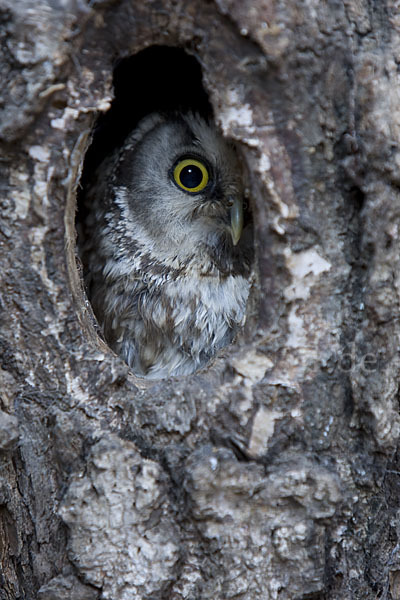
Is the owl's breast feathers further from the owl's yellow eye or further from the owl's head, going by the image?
the owl's yellow eye

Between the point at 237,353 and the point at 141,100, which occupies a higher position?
the point at 141,100

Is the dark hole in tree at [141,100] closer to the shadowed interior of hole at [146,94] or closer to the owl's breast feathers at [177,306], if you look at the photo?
the shadowed interior of hole at [146,94]

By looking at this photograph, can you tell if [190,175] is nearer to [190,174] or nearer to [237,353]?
[190,174]

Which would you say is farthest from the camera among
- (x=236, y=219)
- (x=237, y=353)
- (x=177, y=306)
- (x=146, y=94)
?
(x=146, y=94)

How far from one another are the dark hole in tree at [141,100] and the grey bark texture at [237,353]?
0.65 metres

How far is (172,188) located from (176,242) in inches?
7.9

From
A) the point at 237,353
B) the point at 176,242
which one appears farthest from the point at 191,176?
the point at 237,353

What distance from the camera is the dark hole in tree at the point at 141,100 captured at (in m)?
2.02

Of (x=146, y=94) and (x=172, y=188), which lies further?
(x=146, y=94)

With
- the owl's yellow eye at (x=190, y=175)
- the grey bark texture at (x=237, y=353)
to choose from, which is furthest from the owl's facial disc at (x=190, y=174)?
the grey bark texture at (x=237, y=353)

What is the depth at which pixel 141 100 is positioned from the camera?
Result: 222 centimetres

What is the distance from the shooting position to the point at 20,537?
56.5 inches

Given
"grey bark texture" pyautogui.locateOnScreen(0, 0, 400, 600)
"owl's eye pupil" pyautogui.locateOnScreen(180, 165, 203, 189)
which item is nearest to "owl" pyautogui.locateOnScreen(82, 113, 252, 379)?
"owl's eye pupil" pyautogui.locateOnScreen(180, 165, 203, 189)

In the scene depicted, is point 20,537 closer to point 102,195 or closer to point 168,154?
point 102,195
